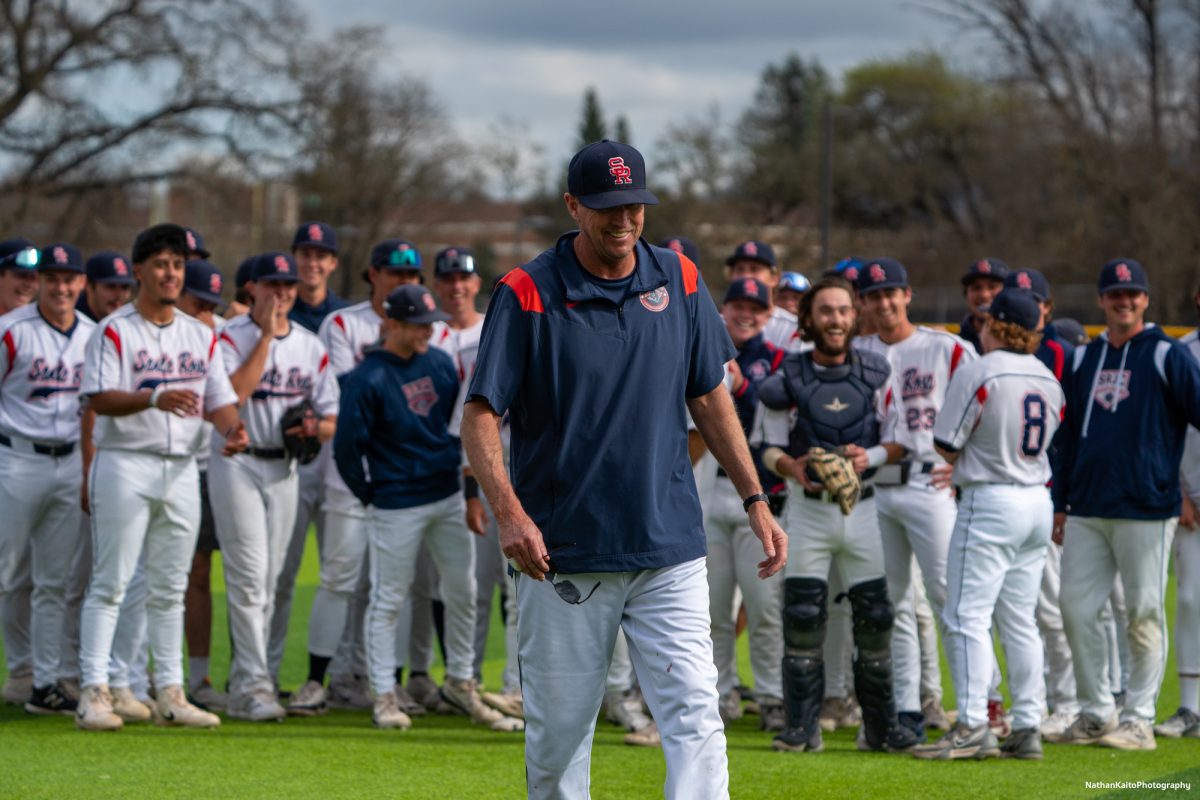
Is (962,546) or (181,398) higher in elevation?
(181,398)

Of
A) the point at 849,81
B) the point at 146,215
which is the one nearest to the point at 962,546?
the point at 146,215

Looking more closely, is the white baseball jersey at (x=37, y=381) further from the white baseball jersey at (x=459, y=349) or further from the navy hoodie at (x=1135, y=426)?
the navy hoodie at (x=1135, y=426)

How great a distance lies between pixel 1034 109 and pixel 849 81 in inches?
1161

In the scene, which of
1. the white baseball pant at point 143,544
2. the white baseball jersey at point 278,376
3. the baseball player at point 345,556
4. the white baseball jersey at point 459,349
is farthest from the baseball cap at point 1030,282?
the white baseball pant at point 143,544

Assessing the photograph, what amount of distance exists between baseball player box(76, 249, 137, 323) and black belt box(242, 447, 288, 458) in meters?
1.33

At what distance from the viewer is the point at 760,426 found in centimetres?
745

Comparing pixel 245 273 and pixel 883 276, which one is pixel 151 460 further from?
pixel 883 276

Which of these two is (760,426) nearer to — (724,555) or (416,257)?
(724,555)

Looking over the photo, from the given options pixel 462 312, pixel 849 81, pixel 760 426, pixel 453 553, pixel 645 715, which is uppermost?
pixel 849 81

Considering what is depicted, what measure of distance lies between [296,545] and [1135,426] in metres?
4.89

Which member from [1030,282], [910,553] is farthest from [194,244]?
[1030,282]

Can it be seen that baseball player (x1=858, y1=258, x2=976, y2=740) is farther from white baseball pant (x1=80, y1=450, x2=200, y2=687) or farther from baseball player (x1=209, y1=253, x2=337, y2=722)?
white baseball pant (x1=80, y1=450, x2=200, y2=687)

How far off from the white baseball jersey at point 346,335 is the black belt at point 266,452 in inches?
35.7

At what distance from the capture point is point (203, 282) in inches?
323
